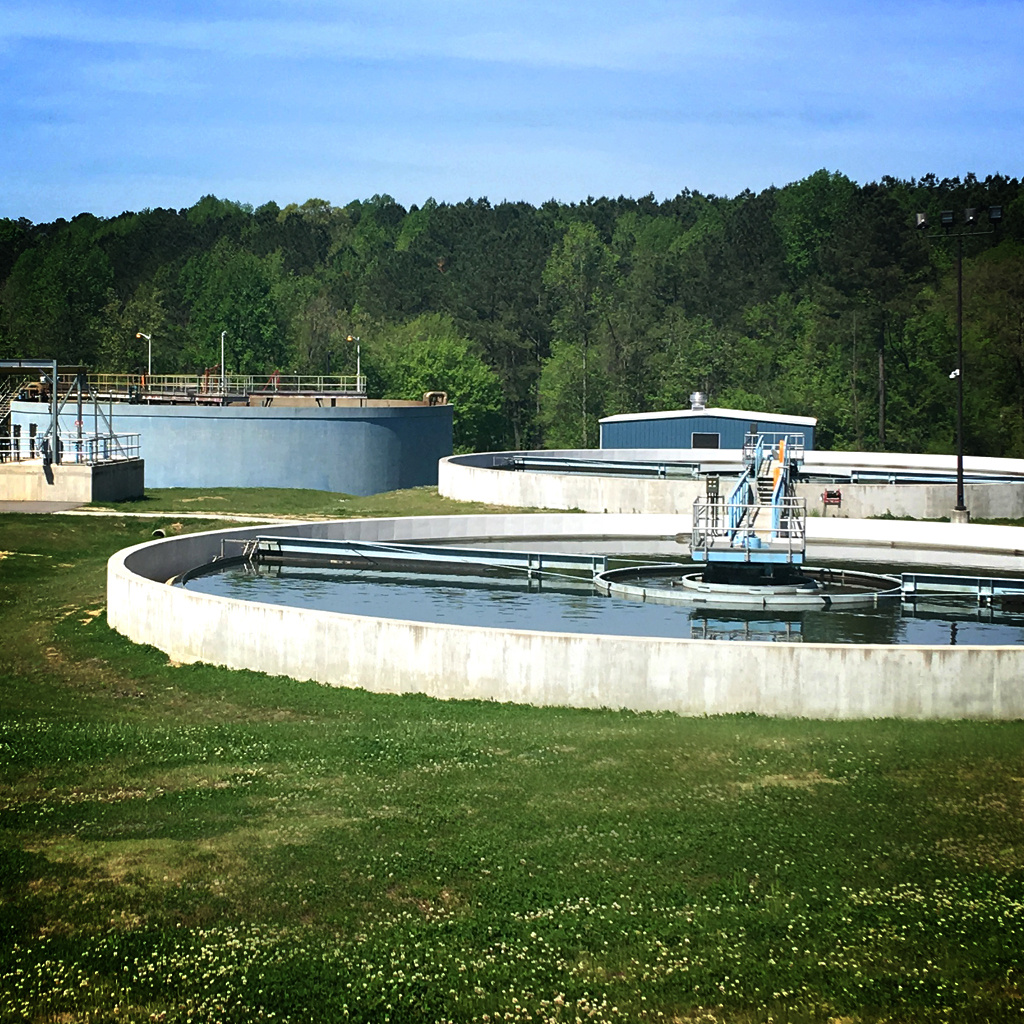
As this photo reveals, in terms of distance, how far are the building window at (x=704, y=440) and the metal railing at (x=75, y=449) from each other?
2337cm

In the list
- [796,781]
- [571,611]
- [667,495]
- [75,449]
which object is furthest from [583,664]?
[75,449]

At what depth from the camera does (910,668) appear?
674 inches

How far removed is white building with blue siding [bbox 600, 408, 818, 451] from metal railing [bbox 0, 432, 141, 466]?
69.3ft

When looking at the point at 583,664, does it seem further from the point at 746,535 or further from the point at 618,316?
the point at 618,316

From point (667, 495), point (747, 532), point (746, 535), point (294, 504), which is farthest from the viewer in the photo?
point (294, 504)

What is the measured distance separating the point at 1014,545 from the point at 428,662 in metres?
20.6

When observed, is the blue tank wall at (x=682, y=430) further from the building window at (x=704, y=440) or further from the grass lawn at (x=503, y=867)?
the grass lawn at (x=503, y=867)

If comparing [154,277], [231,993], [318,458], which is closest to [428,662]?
[231,993]

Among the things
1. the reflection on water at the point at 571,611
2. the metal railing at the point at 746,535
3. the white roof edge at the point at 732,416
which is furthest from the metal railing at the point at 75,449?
the metal railing at the point at 746,535

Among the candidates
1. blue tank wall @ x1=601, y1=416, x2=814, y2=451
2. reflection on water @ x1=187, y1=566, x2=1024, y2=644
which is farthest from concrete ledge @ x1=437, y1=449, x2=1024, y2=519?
blue tank wall @ x1=601, y1=416, x2=814, y2=451

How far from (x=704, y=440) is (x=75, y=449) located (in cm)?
2609

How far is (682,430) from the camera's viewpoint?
59.6 m

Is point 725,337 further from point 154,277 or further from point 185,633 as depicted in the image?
point 185,633

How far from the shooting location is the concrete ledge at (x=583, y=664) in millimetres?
17188
